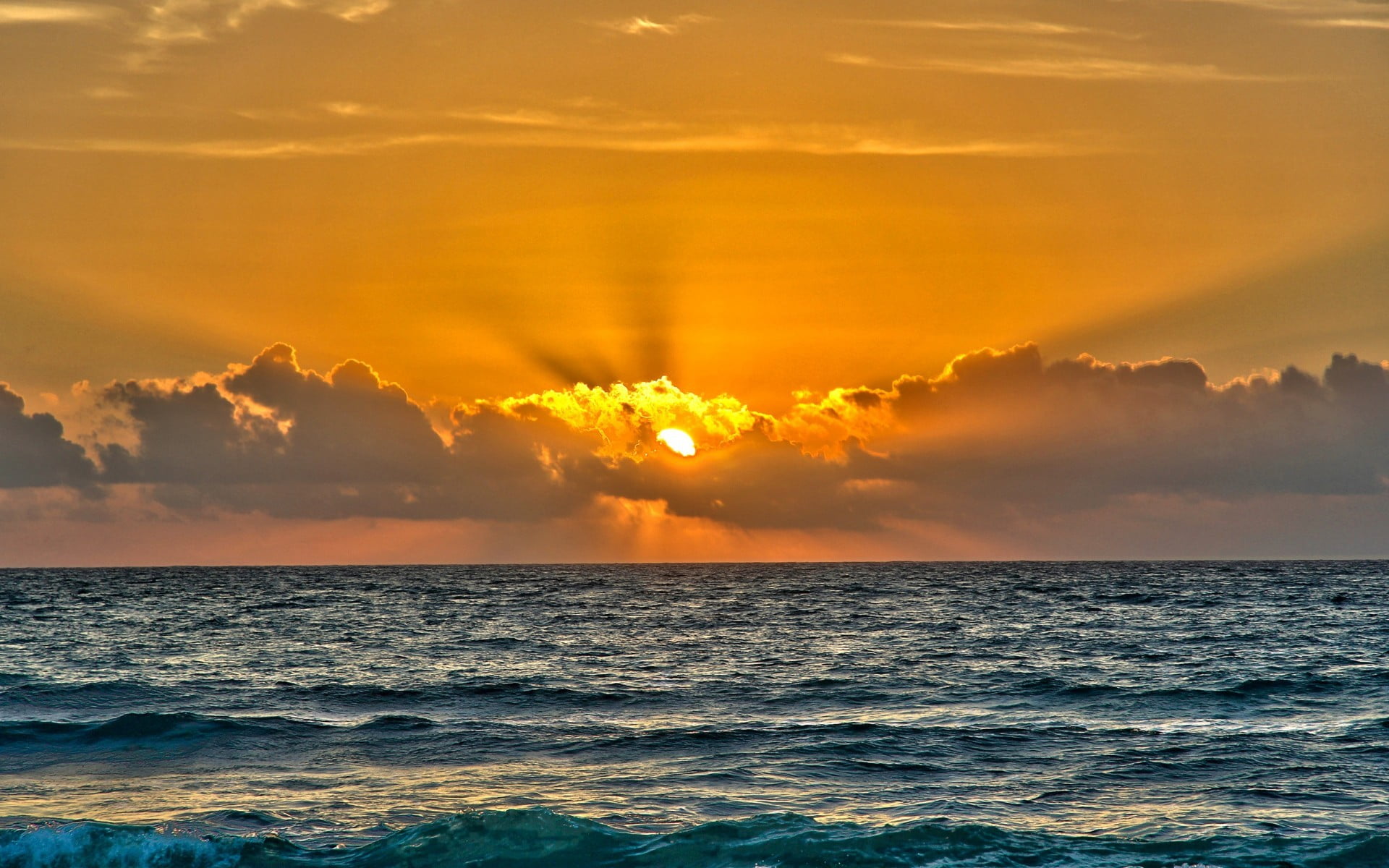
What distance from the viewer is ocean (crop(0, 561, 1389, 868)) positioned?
20562mm

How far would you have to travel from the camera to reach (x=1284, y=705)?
36.4 m

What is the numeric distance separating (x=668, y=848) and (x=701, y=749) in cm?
965

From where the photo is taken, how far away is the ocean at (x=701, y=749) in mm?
20562

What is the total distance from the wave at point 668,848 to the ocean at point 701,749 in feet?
0.22

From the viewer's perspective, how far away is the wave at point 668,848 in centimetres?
1978

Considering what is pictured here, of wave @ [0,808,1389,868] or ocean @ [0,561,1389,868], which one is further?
ocean @ [0,561,1389,868]

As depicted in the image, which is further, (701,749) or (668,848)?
(701,749)

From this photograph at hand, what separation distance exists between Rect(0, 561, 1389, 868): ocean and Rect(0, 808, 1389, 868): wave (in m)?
0.07

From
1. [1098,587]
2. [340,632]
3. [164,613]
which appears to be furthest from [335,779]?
[1098,587]

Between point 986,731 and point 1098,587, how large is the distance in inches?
4190

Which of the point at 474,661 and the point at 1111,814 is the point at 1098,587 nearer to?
the point at 474,661

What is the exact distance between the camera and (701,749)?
98.2 feet

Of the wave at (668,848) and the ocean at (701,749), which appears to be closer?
the wave at (668,848)

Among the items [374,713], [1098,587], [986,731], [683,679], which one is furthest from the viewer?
[1098,587]
